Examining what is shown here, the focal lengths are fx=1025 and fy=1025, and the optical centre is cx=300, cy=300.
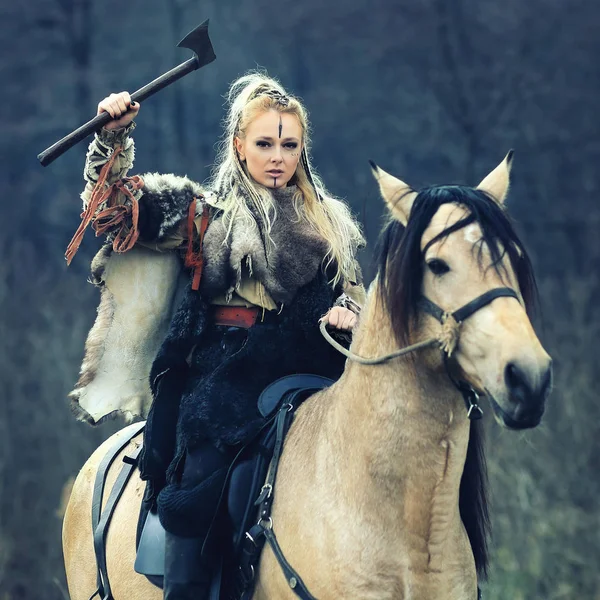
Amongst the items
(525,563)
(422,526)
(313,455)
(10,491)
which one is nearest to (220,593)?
(313,455)

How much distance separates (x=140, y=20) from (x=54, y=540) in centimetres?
354

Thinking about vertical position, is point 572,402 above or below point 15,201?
below

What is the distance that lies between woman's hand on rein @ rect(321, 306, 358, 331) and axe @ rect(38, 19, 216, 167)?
80 cm

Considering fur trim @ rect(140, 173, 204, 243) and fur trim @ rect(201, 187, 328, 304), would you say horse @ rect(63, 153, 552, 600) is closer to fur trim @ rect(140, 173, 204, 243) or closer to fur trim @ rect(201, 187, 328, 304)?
fur trim @ rect(201, 187, 328, 304)

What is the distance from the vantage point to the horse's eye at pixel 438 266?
7.65ft

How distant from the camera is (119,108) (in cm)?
291

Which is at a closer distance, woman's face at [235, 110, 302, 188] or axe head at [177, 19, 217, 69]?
axe head at [177, 19, 217, 69]


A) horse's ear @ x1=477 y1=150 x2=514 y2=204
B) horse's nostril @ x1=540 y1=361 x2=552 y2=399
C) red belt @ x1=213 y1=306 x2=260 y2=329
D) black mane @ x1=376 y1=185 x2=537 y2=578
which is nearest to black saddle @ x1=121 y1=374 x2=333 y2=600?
red belt @ x1=213 y1=306 x2=260 y2=329

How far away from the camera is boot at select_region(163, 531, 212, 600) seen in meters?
2.87

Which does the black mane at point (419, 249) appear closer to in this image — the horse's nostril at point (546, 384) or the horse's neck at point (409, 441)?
the horse's neck at point (409, 441)

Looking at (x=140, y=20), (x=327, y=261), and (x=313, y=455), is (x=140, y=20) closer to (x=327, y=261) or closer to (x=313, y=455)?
(x=327, y=261)

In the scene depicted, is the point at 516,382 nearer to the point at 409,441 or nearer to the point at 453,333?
the point at 453,333

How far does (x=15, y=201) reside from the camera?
22.2 ft

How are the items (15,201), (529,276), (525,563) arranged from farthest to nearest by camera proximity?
(15,201) < (525,563) < (529,276)
